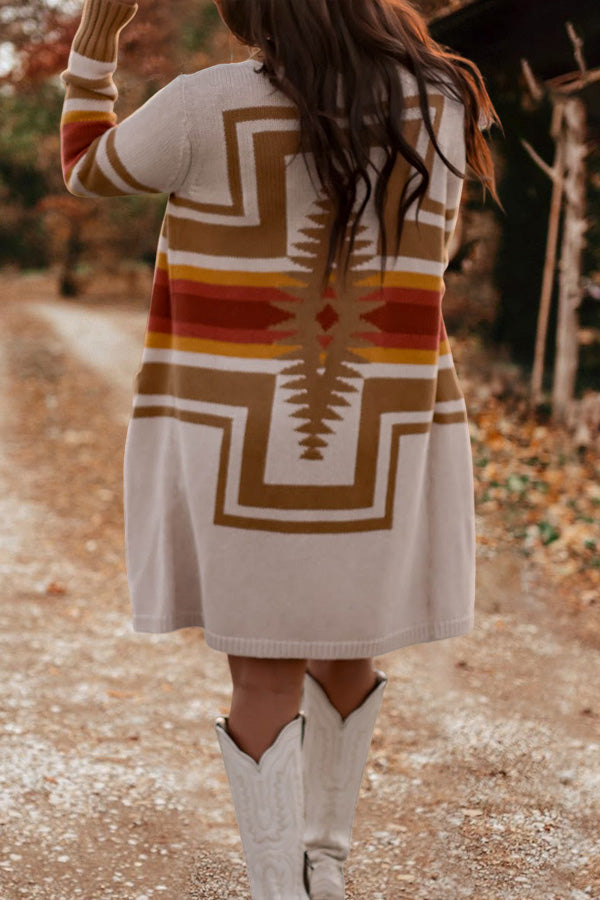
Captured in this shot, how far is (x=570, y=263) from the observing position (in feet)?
19.7

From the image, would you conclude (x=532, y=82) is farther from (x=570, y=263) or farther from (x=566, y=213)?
(x=570, y=263)

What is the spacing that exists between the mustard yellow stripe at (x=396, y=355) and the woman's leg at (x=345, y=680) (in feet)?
2.03

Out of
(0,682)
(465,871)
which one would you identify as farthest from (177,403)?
(0,682)

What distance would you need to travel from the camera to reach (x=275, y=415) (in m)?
1.65

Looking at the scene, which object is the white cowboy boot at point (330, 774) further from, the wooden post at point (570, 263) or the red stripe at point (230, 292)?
the wooden post at point (570, 263)

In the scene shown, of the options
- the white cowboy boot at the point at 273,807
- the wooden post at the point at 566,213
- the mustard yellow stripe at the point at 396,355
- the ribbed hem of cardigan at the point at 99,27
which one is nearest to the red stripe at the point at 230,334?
the mustard yellow stripe at the point at 396,355

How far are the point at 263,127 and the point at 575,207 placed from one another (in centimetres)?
477

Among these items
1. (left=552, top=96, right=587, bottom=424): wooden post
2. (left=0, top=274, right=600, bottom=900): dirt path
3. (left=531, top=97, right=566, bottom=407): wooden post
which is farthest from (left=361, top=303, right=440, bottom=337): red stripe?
(left=531, top=97, right=566, bottom=407): wooden post

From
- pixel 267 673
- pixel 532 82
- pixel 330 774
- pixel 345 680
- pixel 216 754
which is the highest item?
pixel 532 82

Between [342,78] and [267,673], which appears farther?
[267,673]

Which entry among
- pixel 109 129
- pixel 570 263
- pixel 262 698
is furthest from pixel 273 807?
pixel 570 263

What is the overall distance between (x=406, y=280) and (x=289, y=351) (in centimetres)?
23

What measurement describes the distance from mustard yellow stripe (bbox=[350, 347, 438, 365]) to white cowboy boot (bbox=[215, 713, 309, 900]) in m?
0.67

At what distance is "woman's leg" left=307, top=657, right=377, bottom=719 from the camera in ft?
6.53
